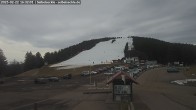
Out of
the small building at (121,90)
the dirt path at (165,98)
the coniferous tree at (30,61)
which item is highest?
the coniferous tree at (30,61)

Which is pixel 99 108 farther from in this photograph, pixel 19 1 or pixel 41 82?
pixel 41 82

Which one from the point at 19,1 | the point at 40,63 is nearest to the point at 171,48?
the point at 40,63

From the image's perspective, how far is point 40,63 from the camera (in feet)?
614

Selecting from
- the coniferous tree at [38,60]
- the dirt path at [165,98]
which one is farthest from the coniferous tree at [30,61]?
the dirt path at [165,98]

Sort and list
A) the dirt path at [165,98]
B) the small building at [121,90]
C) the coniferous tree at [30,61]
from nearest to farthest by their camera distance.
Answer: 1. the dirt path at [165,98]
2. the small building at [121,90]
3. the coniferous tree at [30,61]

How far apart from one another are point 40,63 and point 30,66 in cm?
535

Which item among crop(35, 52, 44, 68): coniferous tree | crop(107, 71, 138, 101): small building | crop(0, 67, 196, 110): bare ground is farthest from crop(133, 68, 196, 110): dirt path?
crop(35, 52, 44, 68): coniferous tree

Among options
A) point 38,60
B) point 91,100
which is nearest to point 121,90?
point 91,100

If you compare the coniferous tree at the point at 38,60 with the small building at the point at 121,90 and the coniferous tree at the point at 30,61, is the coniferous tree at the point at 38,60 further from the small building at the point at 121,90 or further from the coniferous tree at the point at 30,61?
the small building at the point at 121,90

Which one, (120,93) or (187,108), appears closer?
(187,108)

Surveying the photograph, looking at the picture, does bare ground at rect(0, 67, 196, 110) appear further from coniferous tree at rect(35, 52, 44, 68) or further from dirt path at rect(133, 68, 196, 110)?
coniferous tree at rect(35, 52, 44, 68)

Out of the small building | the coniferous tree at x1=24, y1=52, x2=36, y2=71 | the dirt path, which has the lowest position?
the dirt path

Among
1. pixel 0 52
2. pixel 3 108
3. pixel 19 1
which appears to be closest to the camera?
pixel 19 1

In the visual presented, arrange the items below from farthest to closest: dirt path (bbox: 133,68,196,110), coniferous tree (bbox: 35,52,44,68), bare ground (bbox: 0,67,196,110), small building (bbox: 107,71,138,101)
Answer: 1. coniferous tree (bbox: 35,52,44,68)
2. small building (bbox: 107,71,138,101)
3. bare ground (bbox: 0,67,196,110)
4. dirt path (bbox: 133,68,196,110)
